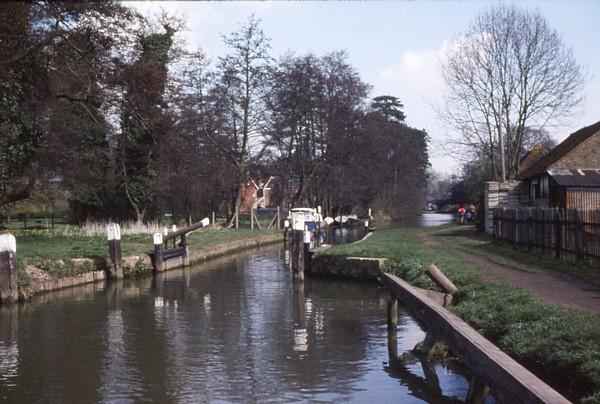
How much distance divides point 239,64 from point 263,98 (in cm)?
277

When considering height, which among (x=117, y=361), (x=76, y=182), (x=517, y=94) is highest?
(x=517, y=94)

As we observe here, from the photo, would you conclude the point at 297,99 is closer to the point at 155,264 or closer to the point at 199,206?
the point at 199,206

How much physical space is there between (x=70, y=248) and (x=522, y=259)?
43.3 ft

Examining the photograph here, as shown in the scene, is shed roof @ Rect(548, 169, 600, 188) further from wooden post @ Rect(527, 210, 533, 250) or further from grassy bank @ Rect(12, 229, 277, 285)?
grassy bank @ Rect(12, 229, 277, 285)

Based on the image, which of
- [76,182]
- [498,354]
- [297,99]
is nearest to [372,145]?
[297,99]

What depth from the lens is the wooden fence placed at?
57.4ft

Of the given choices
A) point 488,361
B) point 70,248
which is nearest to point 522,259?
point 70,248

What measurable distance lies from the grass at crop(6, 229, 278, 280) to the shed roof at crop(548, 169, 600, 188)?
1375 centimetres

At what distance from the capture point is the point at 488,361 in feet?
22.3

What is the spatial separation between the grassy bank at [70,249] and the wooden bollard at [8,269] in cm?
68

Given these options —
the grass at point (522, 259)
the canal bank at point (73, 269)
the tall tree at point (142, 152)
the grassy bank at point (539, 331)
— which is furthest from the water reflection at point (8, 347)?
the tall tree at point (142, 152)

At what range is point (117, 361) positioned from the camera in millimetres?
10812

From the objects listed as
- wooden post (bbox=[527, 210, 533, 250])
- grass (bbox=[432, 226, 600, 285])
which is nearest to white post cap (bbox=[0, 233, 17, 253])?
grass (bbox=[432, 226, 600, 285])

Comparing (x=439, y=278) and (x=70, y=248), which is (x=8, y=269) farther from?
(x=439, y=278)
